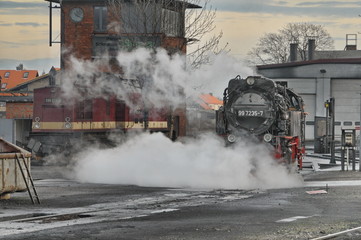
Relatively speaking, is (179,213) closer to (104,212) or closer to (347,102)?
(104,212)

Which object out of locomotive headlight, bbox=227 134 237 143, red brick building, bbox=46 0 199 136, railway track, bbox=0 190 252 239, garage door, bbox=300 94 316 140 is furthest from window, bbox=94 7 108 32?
railway track, bbox=0 190 252 239

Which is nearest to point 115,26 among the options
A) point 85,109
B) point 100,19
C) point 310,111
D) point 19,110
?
point 100,19

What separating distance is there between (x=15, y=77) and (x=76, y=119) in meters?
90.3

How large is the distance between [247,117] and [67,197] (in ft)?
23.6

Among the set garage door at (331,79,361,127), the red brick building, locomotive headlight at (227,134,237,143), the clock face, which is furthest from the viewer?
garage door at (331,79,361,127)

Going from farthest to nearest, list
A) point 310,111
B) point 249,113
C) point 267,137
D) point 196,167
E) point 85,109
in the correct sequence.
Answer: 1. point 310,111
2. point 85,109
3. point 249,113
4. point 196,167
5. point 267,137

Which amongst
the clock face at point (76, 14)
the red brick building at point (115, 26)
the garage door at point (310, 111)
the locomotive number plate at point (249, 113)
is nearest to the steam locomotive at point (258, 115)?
the locomotive number plate at point (249, 113)

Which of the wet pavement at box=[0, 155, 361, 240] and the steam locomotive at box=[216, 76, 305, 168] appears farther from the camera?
the steam locomotive at box=[216, 76, 305, 168]

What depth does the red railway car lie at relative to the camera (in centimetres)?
3428

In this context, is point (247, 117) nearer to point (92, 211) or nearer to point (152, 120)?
point (92, 211)

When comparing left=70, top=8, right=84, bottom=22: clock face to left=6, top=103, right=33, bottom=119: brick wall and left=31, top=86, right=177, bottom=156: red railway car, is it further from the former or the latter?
left=31, top=86, right=177, bottom=156: red railway car

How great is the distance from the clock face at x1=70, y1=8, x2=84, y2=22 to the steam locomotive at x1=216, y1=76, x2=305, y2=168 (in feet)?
92.4

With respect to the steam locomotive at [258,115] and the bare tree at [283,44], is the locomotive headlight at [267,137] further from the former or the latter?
the bare tree at [283,44]

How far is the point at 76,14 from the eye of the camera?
2014 inches
